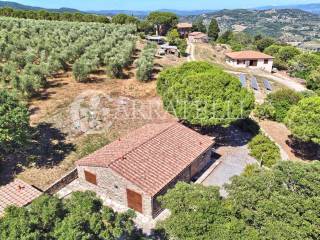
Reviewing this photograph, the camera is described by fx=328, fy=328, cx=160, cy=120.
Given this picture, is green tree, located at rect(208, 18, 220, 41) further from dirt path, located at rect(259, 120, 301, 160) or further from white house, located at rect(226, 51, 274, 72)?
dirt path, located at rect(259, 120, 301, 160)

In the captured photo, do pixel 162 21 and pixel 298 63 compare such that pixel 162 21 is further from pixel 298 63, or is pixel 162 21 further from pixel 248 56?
pixel 298 63

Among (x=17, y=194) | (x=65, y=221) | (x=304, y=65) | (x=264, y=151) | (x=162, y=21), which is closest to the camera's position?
(x=65, y=221)

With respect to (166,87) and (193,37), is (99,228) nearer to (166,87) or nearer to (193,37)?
(166,87)

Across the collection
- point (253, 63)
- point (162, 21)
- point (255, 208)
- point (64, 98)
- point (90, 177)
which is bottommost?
point (253, 63)

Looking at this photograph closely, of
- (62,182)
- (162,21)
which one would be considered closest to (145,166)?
(62,182)

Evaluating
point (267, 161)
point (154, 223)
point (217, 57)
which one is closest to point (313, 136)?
point (267, 161)

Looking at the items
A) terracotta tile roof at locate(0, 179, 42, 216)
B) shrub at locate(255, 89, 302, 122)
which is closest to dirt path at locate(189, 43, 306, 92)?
shrub at locate(255, 89, 302, 122)
